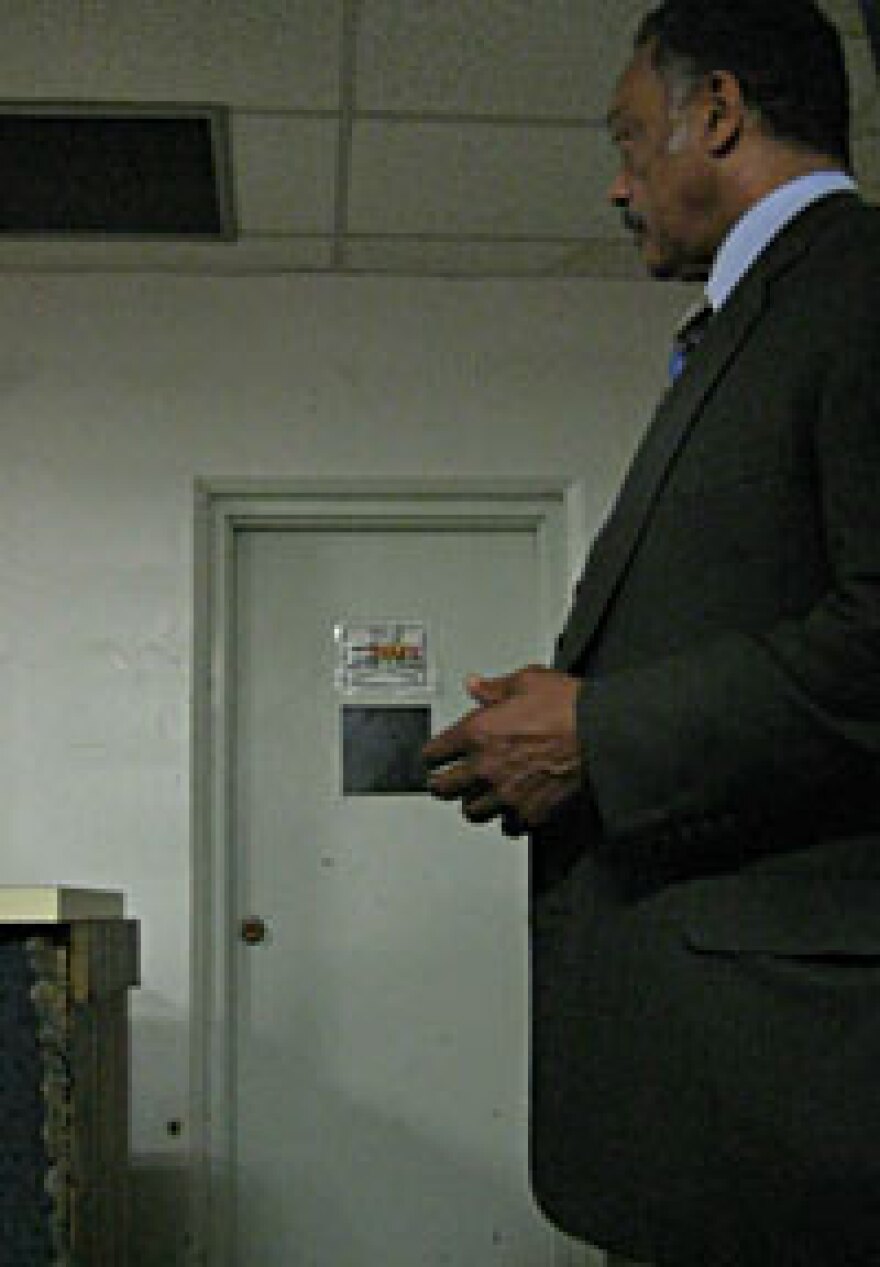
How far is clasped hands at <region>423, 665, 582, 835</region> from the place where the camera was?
1.08 meters

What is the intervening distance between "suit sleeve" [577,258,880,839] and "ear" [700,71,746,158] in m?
0.21

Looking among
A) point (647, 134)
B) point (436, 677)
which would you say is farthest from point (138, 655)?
point (647, 134)

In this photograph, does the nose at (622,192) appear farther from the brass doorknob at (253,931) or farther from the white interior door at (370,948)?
the brass doorknob at (253,931)

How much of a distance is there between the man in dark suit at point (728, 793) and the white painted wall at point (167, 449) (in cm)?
287

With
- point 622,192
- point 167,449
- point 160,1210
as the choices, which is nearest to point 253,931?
point 160,1210

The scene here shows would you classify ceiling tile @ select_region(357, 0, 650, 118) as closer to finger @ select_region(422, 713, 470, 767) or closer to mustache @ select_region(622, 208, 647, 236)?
mustache @ select_region(622, 208, 647, 236)

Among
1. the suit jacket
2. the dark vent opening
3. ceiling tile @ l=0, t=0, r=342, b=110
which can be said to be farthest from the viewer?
the dark vent opening

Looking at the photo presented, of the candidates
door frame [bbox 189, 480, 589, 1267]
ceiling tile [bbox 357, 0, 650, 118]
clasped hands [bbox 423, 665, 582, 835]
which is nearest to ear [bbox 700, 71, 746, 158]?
clasped hands [bbox 423, 665, 582, 835]

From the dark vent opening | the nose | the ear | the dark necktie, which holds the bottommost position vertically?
the dark necktie

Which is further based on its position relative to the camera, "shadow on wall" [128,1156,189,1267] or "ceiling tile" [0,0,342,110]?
"shadow on wall" [128,1156,189,1267]

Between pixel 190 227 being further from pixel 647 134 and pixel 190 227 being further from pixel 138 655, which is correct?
pixel 647 134

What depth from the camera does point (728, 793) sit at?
3.37 feet

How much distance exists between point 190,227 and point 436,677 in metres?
1.16

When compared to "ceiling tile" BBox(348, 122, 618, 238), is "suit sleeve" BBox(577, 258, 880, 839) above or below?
below
